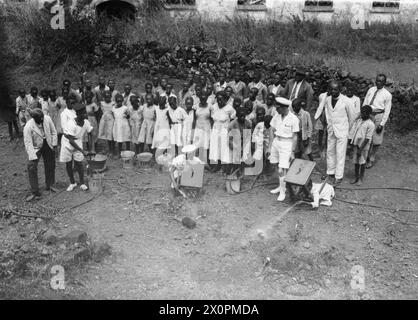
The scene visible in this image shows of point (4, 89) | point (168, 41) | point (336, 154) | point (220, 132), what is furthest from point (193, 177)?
point (168, 41)

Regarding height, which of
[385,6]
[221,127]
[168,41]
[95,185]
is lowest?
[95,185]

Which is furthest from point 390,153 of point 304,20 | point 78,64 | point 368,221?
point 78,64

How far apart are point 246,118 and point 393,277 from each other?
13.3 feet

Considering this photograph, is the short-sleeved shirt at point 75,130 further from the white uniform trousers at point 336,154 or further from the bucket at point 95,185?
the white uniform trousers at point 336,154

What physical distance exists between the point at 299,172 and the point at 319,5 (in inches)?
391

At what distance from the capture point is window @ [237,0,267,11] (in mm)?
16375

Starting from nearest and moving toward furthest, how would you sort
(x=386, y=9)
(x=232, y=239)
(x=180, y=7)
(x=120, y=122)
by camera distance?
(x=232, y=239), (x=120, y=122), (x=386, y=9), (x=180, y=7)

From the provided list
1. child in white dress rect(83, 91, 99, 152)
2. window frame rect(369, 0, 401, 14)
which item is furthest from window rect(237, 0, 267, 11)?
child in white dress rect(83, 91, 99, 152)

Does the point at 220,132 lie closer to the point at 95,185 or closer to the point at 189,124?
the point at 189,124

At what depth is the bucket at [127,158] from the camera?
32.4 feet

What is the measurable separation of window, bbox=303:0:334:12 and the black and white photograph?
156cm

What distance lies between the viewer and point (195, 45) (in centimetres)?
1414

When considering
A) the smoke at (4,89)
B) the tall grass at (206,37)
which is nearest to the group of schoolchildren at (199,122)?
the smoke at (4,89)

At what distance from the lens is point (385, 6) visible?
634 inches
